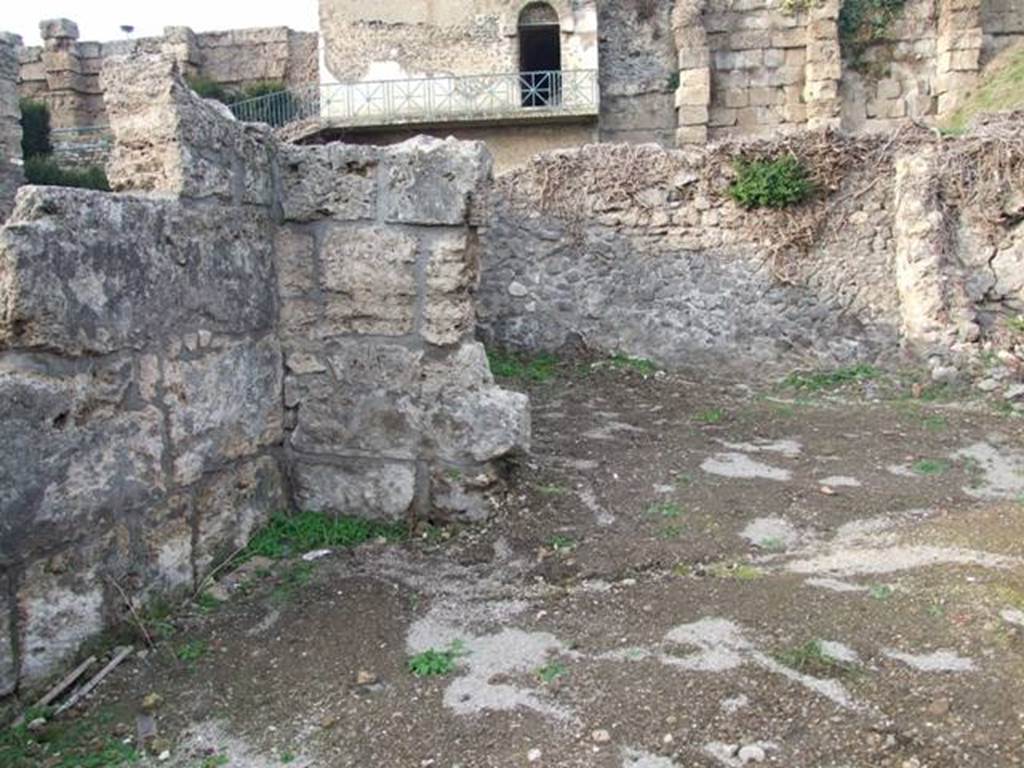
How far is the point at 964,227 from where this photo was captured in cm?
888

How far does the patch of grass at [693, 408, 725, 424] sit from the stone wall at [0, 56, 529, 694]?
2803mm

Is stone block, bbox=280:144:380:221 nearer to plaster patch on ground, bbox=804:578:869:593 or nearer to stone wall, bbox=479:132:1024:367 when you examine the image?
plaster patch on ground, bbox=804:578:869:593

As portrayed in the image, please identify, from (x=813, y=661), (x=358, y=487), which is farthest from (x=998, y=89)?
(x=813, y=661)

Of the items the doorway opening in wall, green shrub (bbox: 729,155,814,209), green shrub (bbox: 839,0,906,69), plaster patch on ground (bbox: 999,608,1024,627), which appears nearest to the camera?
plaster patch on ground (bbox: 999,608,1024,627)

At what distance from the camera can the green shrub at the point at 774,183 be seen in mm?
8984

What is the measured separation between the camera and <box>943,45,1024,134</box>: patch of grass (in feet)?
48.0

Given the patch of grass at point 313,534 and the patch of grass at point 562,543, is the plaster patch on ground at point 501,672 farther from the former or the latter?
the patch of grass at point 313,534

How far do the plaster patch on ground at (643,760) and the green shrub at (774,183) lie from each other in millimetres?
7462

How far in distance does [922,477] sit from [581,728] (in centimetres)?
333

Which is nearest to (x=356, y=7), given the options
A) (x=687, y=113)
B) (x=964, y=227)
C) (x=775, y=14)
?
(x=687, y=113)

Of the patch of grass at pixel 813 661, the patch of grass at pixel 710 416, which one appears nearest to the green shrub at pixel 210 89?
the patch of grass at pixel 710 416

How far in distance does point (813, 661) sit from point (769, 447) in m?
3.16

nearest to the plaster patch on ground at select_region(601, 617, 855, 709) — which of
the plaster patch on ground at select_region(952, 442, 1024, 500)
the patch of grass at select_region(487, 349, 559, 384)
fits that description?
the plaster patch on ground at select_region(952, 442, 1024, 500)

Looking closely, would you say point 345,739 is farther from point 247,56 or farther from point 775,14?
point 247,56
